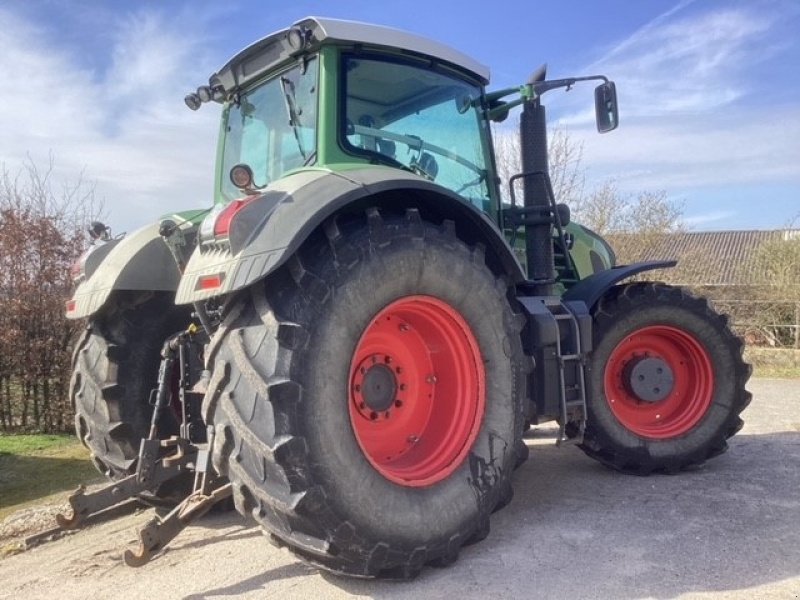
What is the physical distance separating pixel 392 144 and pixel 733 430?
2.88 m

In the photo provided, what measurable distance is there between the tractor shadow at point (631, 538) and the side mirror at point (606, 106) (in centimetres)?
222

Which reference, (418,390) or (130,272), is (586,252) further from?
Answer: (130,272)

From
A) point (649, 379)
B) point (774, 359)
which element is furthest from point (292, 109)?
point (774, 359)

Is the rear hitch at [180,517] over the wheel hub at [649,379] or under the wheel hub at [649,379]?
under

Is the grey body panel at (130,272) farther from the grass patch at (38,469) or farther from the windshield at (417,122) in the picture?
the grass patch at (38,469)

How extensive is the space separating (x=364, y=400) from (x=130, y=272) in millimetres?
1486

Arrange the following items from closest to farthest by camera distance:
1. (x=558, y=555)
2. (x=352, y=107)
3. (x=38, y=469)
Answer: (x=558, y=555) → (x=352, y=107) → (x=38, y=469)

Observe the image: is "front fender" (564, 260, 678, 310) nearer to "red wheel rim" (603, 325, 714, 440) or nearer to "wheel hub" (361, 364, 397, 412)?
"red wheel rim" (603, 325, 714, 440)

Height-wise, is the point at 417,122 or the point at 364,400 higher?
the point at 417,122

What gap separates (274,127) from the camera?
376 cm

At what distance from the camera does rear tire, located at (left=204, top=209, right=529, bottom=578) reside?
233cm

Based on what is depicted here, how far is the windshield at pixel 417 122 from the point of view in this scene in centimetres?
342

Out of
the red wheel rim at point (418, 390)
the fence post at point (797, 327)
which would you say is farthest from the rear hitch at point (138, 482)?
the fence post at point (797, 327)

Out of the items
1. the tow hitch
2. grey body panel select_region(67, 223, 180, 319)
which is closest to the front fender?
the tow hitch
